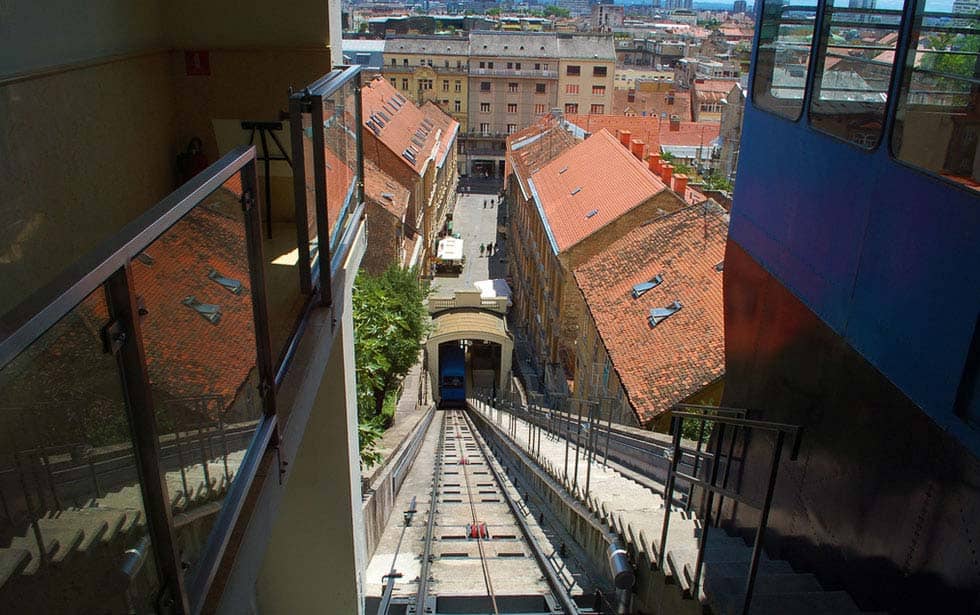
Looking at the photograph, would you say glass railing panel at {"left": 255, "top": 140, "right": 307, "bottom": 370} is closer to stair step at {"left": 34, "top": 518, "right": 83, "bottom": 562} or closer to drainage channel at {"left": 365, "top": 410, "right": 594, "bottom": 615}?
stair step at {"left": 34, "top": 518, "right": 83, "bottom": 562}

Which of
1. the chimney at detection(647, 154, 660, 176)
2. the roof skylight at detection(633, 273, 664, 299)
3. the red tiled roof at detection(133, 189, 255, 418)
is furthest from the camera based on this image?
the chimney at detection(647, 154, 660, 176)

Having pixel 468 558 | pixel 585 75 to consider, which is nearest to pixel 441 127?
pixel 585 75

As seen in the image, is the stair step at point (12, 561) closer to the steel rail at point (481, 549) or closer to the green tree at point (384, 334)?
the steel rail at point (481, 549)

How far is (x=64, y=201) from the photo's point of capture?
4.50m

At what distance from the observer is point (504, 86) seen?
205ft

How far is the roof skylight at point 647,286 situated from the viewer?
1833 cm

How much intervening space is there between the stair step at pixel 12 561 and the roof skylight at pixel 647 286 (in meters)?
17.5

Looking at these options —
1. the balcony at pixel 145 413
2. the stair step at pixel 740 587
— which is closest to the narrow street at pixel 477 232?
the stair step at pixel 740 587

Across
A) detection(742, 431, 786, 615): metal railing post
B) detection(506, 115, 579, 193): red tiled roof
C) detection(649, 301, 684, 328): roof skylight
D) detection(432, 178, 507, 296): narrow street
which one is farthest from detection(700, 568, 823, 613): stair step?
detection(506, 115, 579, 193): red tiled roof

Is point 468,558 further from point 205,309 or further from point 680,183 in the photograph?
point 680,183

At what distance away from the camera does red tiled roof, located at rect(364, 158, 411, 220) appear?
1101 inches

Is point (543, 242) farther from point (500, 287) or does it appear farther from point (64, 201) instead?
point (64, 201)

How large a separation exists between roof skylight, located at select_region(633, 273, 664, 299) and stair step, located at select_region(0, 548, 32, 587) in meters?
17.5

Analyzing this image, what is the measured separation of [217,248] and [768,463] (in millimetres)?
4912
